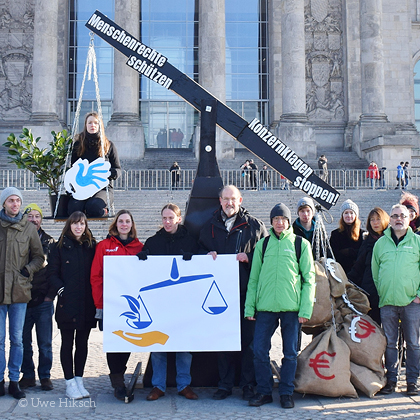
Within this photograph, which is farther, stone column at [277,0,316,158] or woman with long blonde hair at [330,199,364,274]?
stone column at [277,0,316,158]

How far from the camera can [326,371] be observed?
239 inches

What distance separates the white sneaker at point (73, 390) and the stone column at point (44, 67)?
946 inches

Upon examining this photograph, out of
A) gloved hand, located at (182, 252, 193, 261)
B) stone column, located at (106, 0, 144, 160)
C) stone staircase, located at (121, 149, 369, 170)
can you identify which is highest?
stone column, located at (106, 0, 144, 160)

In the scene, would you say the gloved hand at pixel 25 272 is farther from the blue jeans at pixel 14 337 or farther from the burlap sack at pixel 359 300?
the burlap sack at pixel 359 300

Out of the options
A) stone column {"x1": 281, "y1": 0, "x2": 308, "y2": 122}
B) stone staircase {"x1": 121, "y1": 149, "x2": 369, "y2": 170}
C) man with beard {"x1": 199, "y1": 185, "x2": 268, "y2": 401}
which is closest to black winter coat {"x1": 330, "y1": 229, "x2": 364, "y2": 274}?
man with beard {"x1": 199, "y1": 185, "x2": 268, "y2": 401}

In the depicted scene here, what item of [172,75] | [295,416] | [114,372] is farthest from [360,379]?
[172,75]

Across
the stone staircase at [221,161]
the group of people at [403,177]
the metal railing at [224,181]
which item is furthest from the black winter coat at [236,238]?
the stone staircase at [221,161]

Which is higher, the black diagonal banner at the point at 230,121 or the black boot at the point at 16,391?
the black diagonal banner at the point at 230,121

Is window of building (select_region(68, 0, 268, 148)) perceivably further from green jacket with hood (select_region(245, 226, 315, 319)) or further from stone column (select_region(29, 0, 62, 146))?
green jacket with hood (select_region(245, 226, 315, 319))

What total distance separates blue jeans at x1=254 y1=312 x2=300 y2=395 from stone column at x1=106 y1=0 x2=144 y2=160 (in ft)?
76.2

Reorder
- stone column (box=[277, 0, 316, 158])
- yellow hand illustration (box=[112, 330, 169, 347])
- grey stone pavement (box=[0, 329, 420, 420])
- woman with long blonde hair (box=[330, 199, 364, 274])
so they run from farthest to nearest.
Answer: stone column (box=[277, 0, 316, 158]), woman with long blonde hair (box=[330, 199, 364, 274]), yellow hand illustration (box=[112, 330, 169, 347]), grey stone pavement (box=[0, 329, 420, 420])

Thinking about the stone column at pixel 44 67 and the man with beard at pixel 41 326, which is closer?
the man with beard at pixel 41 326

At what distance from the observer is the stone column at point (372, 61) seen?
2986cm

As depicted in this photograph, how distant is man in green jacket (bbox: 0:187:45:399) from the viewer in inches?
241
